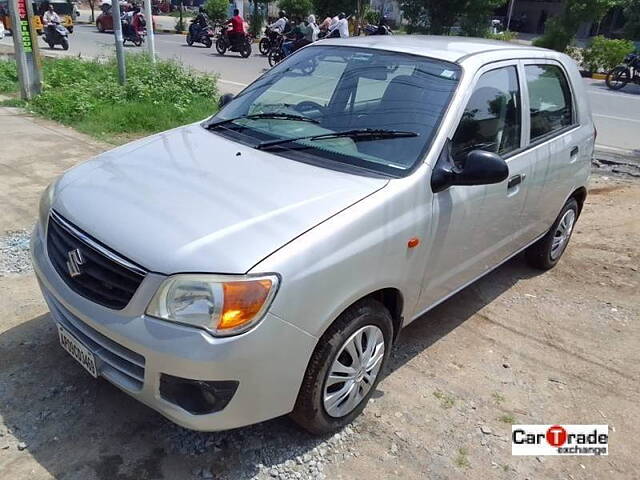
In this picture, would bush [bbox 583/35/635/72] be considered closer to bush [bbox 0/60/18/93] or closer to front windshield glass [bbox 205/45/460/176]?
bush [bbox 0/60/18/93]

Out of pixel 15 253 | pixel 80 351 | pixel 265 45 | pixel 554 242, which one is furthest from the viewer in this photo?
pixel 265 45

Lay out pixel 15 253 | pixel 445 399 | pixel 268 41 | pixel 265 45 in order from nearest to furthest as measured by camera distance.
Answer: pixel 445 399
pixel 15 253
pixel 268 41
pixel 265 45

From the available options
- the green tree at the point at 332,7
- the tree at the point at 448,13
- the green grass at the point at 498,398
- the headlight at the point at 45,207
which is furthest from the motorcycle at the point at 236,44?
the green grass at the point at 498,398

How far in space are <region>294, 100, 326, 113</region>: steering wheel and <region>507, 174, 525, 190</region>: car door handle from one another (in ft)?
3.95

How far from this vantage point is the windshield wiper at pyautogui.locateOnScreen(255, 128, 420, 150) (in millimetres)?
2881

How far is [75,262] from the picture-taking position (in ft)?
7.70

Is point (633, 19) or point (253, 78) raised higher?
point (633, 19)

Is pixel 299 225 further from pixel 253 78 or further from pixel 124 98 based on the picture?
pixel 253 78

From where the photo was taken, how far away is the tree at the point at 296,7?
26.9 meters

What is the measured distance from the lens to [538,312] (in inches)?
159

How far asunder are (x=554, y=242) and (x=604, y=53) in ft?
53.5

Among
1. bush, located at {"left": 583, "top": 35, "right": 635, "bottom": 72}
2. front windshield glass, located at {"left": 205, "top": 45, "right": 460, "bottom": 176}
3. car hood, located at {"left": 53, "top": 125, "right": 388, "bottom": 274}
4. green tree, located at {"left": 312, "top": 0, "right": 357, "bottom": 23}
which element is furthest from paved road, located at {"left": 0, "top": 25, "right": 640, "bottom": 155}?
car hood, located at {"left": 53, "top": 125, "right": 388, "bottom": 274}

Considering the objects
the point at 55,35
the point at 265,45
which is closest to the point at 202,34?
the point at 265,45

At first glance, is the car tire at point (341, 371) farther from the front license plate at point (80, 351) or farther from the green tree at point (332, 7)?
the green tree at point (332, 7)
